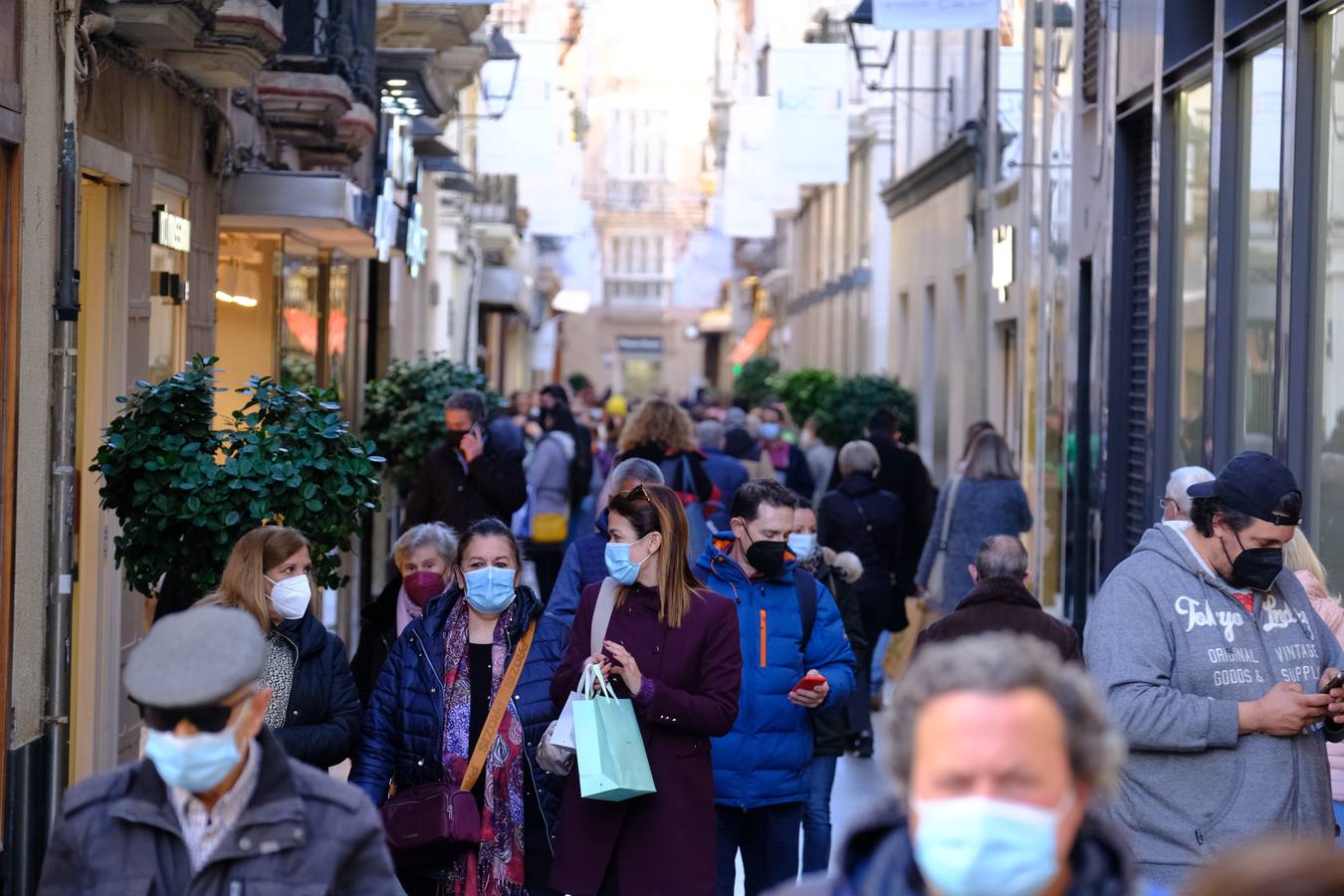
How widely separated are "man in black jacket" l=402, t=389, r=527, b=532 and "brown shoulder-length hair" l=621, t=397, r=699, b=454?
1.05 metres

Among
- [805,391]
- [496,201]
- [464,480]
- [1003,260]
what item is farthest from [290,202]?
[496,201]

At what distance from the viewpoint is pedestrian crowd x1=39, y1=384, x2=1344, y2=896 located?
8.96 feet

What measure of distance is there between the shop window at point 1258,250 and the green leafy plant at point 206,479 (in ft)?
13.0

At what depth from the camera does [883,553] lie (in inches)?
480

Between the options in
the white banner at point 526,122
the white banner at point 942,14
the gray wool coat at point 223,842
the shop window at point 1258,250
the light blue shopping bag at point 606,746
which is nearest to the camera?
the gray wool coat at point 223,842

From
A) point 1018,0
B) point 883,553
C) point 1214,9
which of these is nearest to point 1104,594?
point 1214,9

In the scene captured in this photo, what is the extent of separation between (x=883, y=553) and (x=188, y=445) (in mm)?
Result: 5615

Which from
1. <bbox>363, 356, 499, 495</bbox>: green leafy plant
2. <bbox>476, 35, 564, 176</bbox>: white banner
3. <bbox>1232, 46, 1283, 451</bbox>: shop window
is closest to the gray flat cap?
<bbox>1232, 46, 1283, 451</bbox>: shop window

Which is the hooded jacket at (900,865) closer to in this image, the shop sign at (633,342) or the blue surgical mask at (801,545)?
the blue surgical mask at (801,545)

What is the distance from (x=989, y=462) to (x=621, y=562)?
20.7 feet

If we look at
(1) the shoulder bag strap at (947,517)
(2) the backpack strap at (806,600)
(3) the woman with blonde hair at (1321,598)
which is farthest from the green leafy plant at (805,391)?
(3) the woman with blonde hair at (1321,598)

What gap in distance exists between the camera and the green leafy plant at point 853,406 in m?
21.5

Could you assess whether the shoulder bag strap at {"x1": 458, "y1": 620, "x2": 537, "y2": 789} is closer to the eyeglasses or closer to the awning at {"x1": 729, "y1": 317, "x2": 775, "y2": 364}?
the eyeglasses

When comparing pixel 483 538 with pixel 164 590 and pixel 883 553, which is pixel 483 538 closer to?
pixel 164 590
